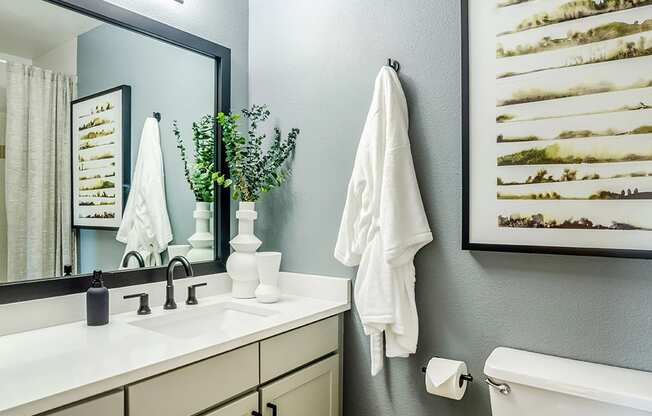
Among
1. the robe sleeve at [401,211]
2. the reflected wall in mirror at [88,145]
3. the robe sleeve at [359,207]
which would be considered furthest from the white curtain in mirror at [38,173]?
the robe sleeve at [401,211]

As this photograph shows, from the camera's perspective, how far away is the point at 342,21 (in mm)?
1785

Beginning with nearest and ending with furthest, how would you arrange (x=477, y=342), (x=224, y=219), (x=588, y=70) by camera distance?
(x=588, y=70), (x=477, y=342), (x=224, y=219)

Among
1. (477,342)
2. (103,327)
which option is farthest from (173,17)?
(477,342)

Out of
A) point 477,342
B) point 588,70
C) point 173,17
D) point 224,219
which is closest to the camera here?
point 588,70

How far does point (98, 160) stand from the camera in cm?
153

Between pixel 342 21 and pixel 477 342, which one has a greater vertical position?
pixel 342 21

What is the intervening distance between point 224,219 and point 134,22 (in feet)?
2.84

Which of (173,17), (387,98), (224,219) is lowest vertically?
(224,219)

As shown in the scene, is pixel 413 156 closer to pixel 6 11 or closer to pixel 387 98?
pixel 387 98

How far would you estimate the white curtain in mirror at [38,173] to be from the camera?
4.31 feet

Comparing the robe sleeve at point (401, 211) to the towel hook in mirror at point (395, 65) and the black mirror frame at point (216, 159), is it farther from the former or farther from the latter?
the black mirror frame at point (216, 159)

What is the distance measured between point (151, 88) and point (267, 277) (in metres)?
0.89

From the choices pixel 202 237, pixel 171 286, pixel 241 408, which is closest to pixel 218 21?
pixel 202 237

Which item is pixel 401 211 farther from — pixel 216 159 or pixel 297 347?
pixel 216 159
